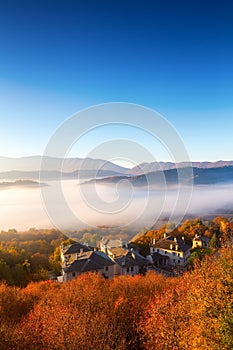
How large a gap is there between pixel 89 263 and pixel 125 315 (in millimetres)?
15199

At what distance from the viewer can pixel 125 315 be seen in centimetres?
1509

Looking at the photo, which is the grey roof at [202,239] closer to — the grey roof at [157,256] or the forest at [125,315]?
the grey roof at [157,256]

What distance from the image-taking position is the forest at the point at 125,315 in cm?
1028

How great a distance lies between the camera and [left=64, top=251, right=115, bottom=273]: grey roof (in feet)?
94.7

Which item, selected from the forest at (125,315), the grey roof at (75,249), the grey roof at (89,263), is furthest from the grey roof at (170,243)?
the forest at (125,315)

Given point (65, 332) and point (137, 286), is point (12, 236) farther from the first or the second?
point (65, 332)

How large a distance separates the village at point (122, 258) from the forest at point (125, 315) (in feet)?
23.2

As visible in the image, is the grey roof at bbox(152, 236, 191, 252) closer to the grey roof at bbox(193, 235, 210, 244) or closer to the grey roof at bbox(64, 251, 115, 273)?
the grey roof at bbox(193, 235, 210, 244)

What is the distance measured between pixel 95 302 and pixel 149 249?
99.6ft

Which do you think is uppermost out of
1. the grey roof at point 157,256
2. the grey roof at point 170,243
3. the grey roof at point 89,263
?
the grey roof at point 89,263

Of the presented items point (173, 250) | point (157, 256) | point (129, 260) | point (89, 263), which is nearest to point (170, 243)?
point (173, 250)

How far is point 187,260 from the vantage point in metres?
41.4

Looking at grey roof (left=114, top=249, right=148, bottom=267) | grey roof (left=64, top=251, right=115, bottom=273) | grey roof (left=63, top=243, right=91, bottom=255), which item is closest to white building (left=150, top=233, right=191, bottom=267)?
grey roof (left=114, top=249, right=148, bottom=267)

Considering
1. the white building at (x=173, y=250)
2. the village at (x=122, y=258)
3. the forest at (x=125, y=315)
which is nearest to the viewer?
the forest at (x=125, y=315)
